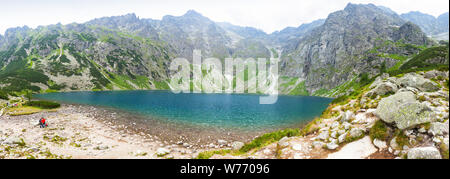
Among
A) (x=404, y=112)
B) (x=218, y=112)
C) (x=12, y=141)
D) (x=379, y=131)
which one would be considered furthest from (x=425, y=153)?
(x=218, y=112)

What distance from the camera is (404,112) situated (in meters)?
11.1

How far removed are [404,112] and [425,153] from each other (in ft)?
12.9

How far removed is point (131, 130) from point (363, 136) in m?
33.1

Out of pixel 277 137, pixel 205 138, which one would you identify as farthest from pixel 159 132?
pixel 277 137

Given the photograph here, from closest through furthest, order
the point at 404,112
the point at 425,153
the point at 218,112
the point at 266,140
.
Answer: the point at 425,153
the point at 404,112
the point at 266,140
the point at 218,112

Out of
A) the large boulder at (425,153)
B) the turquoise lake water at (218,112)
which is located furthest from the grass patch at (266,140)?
the turquoise lake water at (218,112)

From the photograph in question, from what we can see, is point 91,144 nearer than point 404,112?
No

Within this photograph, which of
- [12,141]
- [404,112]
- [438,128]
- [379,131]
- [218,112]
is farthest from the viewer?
[218,112]

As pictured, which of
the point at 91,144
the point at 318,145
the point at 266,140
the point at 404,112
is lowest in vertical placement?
the point at 91,144

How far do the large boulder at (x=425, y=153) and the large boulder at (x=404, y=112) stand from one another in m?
2.55

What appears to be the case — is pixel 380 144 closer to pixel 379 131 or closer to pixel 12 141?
pixel 379 131

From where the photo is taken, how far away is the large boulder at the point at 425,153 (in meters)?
7.85

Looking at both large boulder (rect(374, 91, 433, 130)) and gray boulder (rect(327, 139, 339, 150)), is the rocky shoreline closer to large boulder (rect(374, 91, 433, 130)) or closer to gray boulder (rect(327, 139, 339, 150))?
gray boulder (rect(327, 139, 339, 150))
